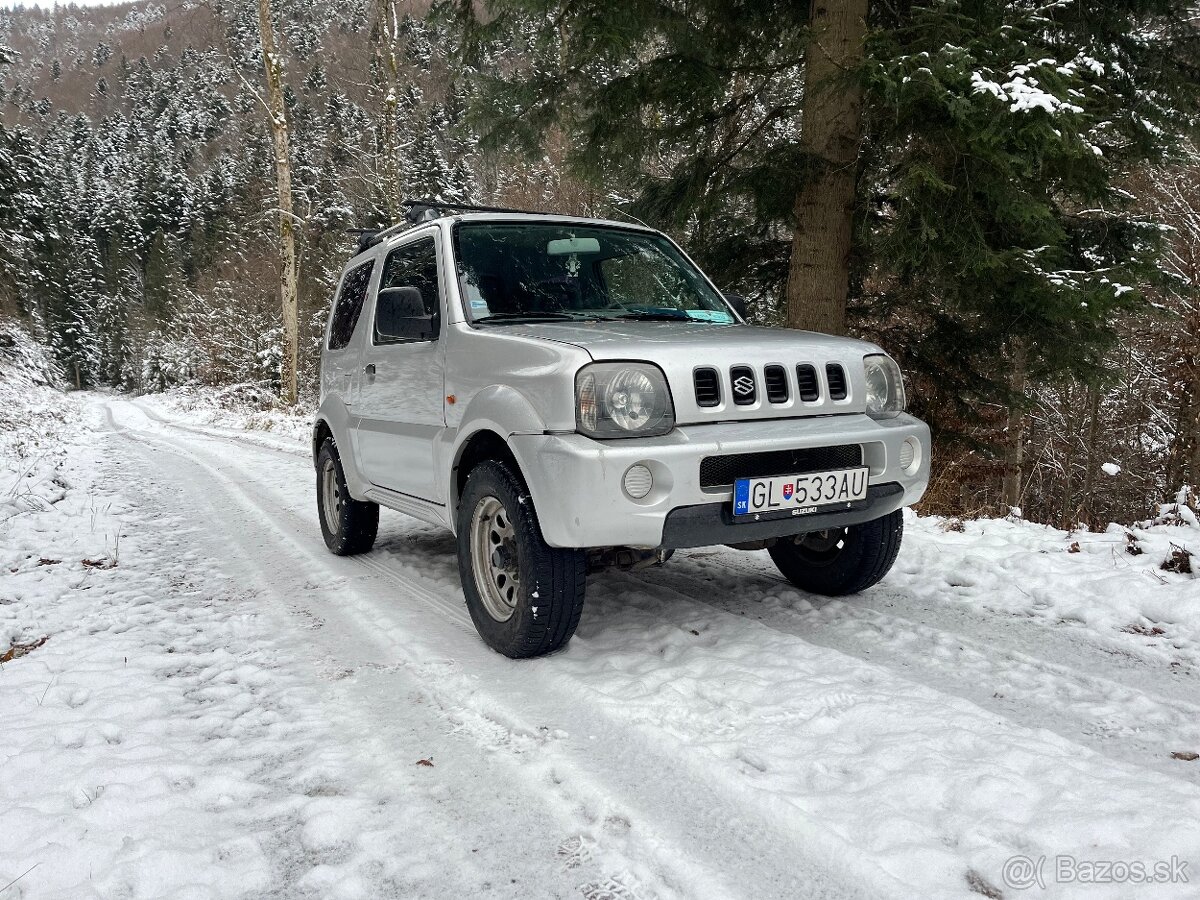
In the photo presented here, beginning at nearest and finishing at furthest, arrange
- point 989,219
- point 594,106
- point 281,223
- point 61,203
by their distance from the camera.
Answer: point 989,219, point 594,106, point 281,223, point 61,203

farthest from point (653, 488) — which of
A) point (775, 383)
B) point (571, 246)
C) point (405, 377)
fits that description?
point (405, 377)

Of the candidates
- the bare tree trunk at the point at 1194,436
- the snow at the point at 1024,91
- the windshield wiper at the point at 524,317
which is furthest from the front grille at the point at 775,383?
the bare tree trunk at the point at 1194,436

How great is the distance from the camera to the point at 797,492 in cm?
317

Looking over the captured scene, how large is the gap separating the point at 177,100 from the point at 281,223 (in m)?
78.4

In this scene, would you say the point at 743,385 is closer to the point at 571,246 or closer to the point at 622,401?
the point at 622,401

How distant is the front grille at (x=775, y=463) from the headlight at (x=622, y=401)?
24 centimetres

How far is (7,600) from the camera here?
4.28 m

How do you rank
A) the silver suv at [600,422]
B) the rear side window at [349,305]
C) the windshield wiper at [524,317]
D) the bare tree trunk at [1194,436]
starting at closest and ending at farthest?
the silver suv at [600,422], the windshield wiper at [524,317], the rear side window at [349,305], the bare tree trunk at [1194,436]

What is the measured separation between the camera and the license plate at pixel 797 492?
3.06m

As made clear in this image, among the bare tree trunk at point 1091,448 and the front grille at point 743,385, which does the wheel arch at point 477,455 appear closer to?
the front grille at point 743,385

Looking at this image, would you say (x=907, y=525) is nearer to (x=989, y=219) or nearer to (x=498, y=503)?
(x=989, y=219)

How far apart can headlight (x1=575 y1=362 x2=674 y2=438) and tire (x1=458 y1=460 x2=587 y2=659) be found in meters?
0.47

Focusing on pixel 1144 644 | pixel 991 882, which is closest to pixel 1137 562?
pixel 1144 644

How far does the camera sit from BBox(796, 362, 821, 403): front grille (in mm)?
3342
